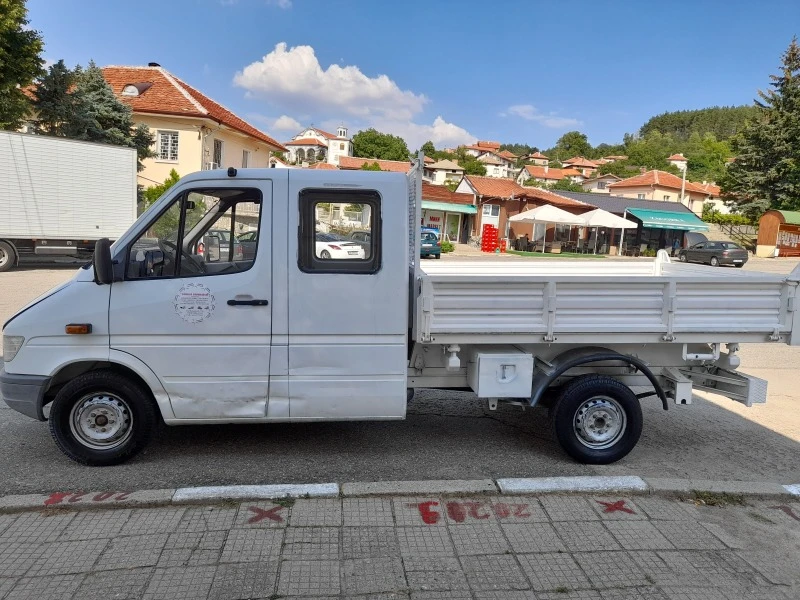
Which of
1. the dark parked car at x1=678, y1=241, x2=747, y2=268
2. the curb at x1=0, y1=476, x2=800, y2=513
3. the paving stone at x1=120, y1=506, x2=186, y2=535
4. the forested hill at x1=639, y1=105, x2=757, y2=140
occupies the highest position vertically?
the forested hill at x1=639, y1=105, x2=757, y2=140

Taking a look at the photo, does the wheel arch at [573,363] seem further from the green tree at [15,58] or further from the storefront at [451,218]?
the storefront at [451,218]

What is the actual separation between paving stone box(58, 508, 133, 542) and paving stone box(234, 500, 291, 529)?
754mm

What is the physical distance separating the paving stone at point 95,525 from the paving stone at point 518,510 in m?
2.52

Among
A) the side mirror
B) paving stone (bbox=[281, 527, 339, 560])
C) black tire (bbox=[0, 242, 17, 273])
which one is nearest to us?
paving stone (bbox=[281, 527, 339, 560])

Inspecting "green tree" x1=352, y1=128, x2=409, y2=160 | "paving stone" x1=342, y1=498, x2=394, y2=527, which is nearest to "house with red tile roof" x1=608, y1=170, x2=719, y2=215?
"green tree" x1=352, y1=128, x2=409, y2=160

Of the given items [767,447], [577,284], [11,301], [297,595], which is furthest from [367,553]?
[11,301]

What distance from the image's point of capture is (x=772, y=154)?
149 feet

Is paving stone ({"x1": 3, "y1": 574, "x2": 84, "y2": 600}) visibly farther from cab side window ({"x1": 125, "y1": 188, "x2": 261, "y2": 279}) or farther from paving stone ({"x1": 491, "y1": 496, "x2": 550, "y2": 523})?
paving stone ({"x1": 491, "y1": 496, "x2": 550, "y2": 523})

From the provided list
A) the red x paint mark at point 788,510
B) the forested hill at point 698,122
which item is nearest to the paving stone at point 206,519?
the red x paint mark at point 788,510

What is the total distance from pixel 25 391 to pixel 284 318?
2.03 meters

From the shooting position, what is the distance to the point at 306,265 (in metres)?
4.56

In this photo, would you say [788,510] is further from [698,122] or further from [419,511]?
[698,122]

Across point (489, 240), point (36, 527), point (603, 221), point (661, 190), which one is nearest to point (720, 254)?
point (603, 221)

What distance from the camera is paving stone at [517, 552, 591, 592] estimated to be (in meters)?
3.38
